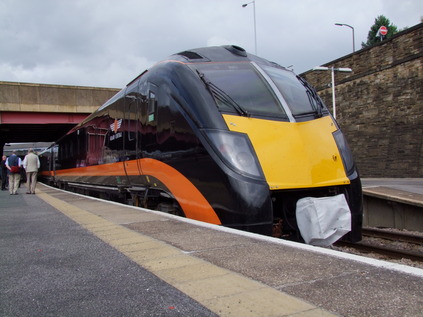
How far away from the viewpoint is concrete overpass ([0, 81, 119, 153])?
22.7 meters

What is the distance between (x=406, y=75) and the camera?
17.8m

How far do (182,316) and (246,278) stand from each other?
0.68 m

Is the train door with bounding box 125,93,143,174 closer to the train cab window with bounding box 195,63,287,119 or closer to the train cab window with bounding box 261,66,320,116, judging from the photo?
the train cab window with bounding box 195,63,287,119

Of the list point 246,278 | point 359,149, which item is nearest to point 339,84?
point 359,149

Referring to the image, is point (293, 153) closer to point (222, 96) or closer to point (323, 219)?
point (323, 219)

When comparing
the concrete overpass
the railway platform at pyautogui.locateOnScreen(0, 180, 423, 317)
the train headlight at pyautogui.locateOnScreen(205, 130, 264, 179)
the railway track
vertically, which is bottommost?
the railway track

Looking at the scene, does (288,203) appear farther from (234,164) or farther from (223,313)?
(223,313)

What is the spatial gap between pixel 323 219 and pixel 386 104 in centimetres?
1693

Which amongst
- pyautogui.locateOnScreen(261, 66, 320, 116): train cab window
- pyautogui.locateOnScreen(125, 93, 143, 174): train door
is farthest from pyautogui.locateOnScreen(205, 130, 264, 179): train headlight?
pyautogui.locateOnScreen(125, 93, 143, 174): train door

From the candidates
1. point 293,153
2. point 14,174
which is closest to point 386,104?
point 293,153

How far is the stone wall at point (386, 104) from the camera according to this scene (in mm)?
17234

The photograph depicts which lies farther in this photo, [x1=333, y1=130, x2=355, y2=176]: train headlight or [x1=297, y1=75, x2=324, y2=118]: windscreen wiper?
[x1=297, y1=75, x2=324, y2=118]: windscreen wiper

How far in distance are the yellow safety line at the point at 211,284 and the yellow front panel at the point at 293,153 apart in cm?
178

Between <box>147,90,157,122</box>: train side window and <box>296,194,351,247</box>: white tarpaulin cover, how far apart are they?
111 inches
